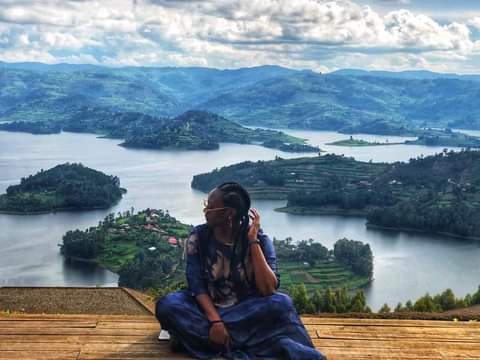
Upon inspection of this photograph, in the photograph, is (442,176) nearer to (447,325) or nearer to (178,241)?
(178,241)

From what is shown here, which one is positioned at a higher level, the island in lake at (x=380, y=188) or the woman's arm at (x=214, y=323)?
the woman's arm at (x=214, y=323)

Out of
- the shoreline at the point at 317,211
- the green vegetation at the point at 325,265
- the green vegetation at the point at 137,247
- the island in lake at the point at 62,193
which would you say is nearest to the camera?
the green vegetation at the point at 137,247

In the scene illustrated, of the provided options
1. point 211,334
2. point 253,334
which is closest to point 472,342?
point 253,334

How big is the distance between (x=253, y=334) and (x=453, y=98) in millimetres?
157490

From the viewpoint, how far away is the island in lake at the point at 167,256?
2759 cm

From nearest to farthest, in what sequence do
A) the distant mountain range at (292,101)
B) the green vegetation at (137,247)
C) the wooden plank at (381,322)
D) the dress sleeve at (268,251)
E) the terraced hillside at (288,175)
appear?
the dress sleeve at (268,251)
the wooden plank at (381,322)
the green vegetation at (137,247)
the terraced hillside at (288,175)
the distant mountain range at (292,101)

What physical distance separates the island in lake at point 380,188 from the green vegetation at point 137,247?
37.3ft

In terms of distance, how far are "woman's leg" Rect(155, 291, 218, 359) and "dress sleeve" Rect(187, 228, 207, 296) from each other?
83mm

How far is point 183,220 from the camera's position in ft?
128

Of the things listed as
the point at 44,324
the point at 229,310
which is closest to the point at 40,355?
the point at 44,324

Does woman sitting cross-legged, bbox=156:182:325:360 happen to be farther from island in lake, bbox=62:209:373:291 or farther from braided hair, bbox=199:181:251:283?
island in lake, bbox=62:209:373:291

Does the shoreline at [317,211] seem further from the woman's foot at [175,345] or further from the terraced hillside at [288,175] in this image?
the woman's foot at [175,345]

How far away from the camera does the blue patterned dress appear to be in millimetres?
3219

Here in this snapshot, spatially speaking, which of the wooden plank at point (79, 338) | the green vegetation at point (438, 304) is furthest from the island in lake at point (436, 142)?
the wooden plank at point (79, 338)
